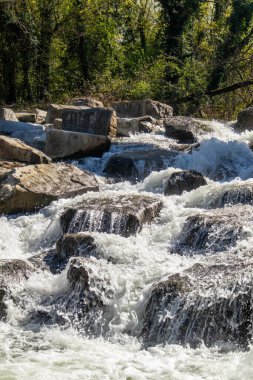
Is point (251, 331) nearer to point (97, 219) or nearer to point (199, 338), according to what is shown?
point (199, 338)

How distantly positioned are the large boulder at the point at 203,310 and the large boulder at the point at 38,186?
14.0ft

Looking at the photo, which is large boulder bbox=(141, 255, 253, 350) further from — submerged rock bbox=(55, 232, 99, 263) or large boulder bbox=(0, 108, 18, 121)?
large boulder bbox=(0, 108, 18, 121)

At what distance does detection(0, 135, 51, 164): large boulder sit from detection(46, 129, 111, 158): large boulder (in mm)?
1054

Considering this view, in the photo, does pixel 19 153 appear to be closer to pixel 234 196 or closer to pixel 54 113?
pixel 54 113

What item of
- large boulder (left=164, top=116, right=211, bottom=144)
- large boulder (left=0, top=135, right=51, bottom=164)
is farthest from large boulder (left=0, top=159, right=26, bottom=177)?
large boulder (left=164, top=116, right=211, bottom=144)

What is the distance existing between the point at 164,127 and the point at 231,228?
850 centimetres

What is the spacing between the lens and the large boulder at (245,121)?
53.1ft

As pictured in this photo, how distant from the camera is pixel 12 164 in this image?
12016 mm

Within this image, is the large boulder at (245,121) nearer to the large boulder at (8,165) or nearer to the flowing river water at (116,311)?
the flowing river water at (116,311)

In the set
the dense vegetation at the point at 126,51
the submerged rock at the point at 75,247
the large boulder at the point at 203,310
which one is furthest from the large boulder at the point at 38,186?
the dense vegetation at the point at 126,51

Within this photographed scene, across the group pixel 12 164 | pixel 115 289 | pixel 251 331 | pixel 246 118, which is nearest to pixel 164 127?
pixel 246 118

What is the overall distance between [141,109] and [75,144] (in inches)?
201

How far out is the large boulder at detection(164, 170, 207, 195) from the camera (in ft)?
35.6

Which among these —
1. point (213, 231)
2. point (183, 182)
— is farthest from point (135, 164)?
point (213, 231)
